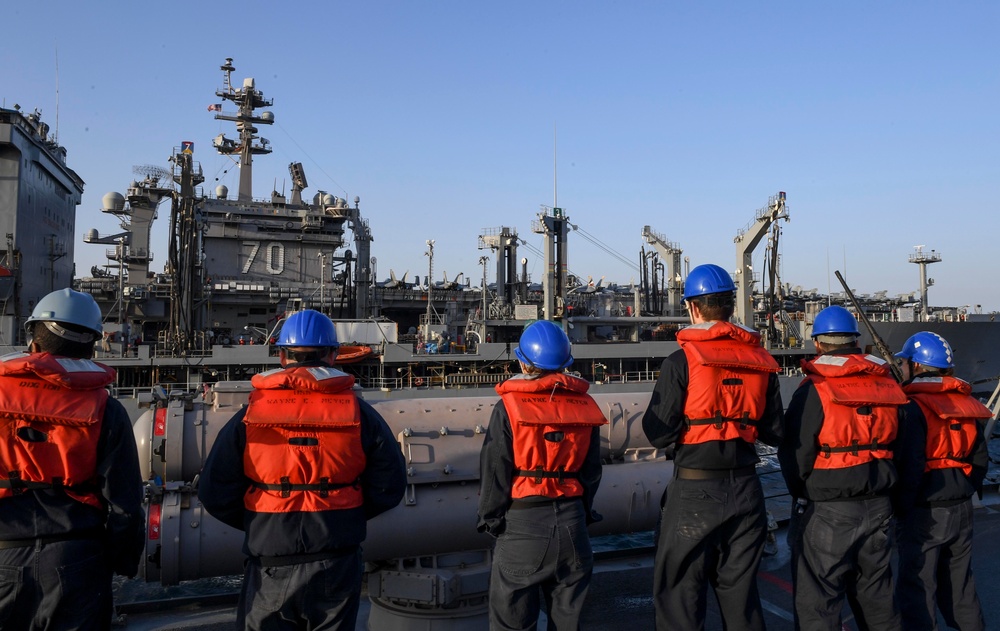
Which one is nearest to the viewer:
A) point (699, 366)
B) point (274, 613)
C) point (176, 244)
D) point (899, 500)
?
point (274, 613)

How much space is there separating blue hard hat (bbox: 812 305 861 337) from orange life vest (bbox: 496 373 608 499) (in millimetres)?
1845

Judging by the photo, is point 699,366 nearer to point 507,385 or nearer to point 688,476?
point 688,476

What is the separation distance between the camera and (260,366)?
70.9 ft

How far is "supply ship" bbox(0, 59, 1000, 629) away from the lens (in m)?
5.38

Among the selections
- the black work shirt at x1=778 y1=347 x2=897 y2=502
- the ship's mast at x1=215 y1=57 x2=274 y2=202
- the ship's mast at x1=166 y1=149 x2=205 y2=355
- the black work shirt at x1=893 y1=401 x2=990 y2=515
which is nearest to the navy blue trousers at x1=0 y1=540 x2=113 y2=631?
the black work shirt at x1=778 y1=347 x2=897 y2=502

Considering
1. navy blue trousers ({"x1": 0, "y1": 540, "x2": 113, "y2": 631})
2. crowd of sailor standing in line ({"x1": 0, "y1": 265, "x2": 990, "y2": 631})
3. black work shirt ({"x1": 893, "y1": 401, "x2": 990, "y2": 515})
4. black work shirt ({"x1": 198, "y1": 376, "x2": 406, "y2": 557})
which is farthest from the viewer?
black work shirt ({"x1": 893, "y1": 401, "x2": 990, "y2": 515})

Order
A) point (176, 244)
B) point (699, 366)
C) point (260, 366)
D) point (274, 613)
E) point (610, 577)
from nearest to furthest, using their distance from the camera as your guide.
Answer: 1. point (274, 613)
2. point (699, 366)
3. point (610, 577)
4. point (260, 366)
5. point (176, 244)

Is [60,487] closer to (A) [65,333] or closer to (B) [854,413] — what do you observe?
(A) [65,333]

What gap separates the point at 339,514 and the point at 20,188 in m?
27.2

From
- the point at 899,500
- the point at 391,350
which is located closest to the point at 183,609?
the point at 899,500

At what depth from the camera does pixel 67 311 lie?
3189 mm

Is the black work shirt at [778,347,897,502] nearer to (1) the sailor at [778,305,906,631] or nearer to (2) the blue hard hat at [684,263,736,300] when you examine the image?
(1) the sailor at [778,305,906,631]

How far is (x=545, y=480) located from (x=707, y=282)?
61.6 inches

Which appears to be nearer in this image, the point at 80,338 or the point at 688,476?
the point at 80,338
